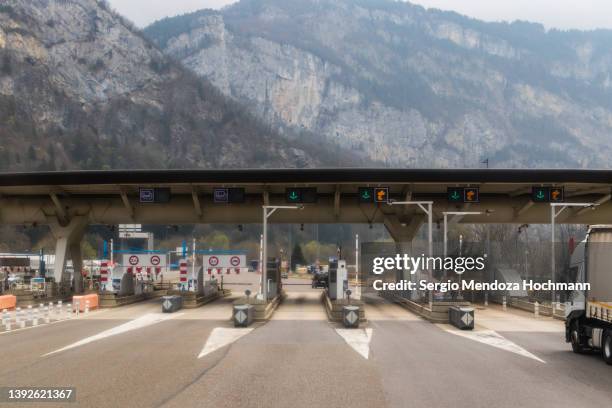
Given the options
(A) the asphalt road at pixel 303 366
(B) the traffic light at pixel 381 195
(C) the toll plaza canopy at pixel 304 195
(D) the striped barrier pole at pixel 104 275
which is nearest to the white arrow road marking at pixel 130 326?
(A) the asphalt road at pixel 303 366

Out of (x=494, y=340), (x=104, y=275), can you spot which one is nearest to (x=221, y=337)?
(x=494, y=340)

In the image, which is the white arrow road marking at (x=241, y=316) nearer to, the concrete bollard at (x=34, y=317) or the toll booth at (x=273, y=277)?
the concrete bollard at (x=34, y=317)

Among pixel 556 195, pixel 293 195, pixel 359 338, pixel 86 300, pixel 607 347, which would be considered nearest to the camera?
pixel 607 347

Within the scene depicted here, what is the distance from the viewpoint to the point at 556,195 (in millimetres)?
41188

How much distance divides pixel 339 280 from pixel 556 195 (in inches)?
493

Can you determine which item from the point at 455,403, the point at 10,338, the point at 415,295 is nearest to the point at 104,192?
the point at 415,295

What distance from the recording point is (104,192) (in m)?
47.6

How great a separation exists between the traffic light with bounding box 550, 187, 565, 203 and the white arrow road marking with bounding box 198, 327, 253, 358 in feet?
67.5

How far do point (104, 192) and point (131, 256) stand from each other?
14.1 feet

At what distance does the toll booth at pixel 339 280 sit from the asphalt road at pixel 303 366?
36.0 feet

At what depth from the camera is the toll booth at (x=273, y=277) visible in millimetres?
47531

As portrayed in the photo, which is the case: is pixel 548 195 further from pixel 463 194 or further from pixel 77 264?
pixel 77 264

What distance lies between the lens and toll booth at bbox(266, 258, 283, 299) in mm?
47531

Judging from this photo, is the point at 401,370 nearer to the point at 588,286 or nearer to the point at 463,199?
the point at 588,286
